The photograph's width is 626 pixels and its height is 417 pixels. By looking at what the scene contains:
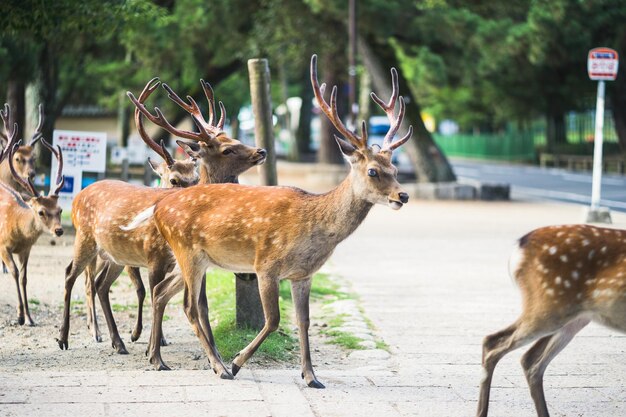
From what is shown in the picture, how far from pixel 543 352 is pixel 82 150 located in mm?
9086

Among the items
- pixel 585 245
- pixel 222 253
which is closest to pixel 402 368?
pixel 222 253

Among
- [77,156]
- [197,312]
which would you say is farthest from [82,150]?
[197,312]

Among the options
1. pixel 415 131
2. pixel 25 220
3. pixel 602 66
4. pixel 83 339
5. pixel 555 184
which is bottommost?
pixel 555 184

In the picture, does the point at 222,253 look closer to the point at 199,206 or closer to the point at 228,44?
the point at 199,206

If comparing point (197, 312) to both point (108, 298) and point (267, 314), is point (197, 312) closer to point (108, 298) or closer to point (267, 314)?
point (267, 314)

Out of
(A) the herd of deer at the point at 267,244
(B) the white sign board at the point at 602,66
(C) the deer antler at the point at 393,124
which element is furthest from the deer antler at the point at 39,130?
(B) the white sign board at the point at 602,66

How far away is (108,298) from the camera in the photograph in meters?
8.26

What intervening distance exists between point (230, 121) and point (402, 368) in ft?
124

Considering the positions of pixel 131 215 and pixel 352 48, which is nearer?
pixel 131 215

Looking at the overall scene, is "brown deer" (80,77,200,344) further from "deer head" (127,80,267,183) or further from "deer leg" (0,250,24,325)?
"deer leg" (0,250,24,325)

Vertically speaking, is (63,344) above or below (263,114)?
below

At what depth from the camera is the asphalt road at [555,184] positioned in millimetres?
24903

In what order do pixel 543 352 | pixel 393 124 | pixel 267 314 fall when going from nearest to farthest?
1. pixel 543 352
2. pixel 267 314
3. pixel 393 124

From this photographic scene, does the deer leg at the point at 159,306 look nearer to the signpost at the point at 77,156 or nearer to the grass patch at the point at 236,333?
the grass patch at the point at 236,333
